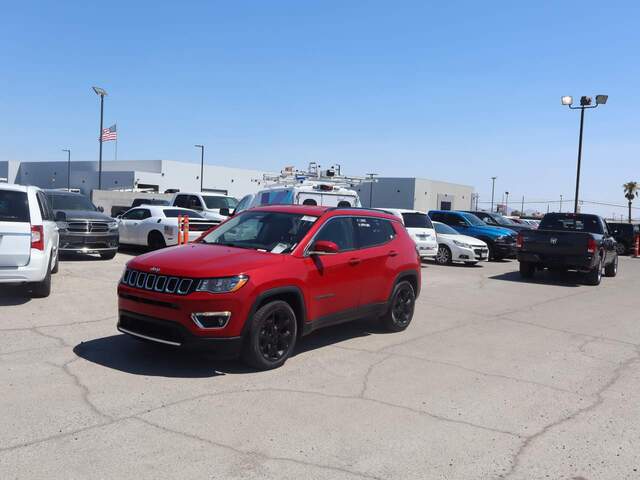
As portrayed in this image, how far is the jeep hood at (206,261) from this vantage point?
574 centimetres

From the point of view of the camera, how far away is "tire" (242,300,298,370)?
5.85 metres

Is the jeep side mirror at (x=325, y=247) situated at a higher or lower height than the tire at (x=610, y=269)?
higher

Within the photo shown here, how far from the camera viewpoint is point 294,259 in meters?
6.39

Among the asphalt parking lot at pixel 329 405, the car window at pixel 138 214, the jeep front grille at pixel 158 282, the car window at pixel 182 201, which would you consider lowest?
the asphalt parking lot at pixel 329 405

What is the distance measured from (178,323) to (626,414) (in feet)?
13.6

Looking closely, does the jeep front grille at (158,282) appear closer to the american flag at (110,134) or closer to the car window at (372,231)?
the car window at (372,231)

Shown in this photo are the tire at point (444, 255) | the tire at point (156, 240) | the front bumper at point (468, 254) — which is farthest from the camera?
the tire at point (444, 255)

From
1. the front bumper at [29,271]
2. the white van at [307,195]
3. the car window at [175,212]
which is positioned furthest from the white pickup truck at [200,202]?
the front bumper at [29,271]

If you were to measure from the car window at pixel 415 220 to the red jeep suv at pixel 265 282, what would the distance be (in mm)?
9937

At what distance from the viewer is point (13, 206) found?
891 centimetres

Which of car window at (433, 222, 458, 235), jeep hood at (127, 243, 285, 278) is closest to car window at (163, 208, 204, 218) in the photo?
car window at (433, 222, 458, 235)

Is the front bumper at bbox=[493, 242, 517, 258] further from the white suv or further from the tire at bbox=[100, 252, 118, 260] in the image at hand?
the white suv

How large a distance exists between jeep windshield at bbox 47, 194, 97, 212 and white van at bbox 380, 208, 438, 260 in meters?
8.47

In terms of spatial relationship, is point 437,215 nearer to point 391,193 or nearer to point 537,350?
point 537,350
